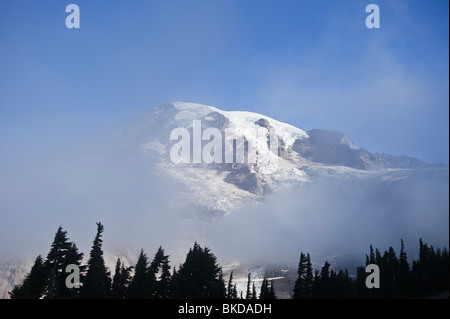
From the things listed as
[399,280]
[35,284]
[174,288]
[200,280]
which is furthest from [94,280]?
[399,280]

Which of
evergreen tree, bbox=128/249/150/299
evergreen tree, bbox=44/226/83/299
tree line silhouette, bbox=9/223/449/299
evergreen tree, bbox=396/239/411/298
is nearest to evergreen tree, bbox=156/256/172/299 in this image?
tree line silhouette, bbox=9/223/449/299

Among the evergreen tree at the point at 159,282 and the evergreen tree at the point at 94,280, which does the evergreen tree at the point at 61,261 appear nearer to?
the evergreen tree at the point at 94,280

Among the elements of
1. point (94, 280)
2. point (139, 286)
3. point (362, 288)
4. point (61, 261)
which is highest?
point (61, 261)

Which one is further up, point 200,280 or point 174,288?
point 200,280

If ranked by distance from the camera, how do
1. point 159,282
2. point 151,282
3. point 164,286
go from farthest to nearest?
point 164,286 → point 159,282 → point 151,282

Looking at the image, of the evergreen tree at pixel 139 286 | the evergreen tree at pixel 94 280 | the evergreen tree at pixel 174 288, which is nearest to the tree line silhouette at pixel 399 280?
the evergreen tree at pixel 174 288

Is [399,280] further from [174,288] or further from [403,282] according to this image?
[174,288]

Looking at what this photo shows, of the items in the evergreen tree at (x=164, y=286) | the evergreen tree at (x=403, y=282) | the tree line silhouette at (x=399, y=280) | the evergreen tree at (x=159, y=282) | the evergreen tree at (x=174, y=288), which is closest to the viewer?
the evergreen tree at (x=174, y=288)

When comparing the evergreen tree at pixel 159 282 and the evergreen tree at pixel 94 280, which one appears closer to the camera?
the evergreen tree at pixel 94 280

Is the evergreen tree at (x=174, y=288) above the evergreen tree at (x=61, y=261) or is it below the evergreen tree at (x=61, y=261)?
below

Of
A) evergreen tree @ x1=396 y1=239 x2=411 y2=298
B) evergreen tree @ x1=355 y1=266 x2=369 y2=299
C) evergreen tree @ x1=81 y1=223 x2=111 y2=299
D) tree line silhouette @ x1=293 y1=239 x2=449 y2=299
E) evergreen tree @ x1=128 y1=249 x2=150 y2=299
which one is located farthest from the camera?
evergreen tree @ x1=396 y1=239 x2=411 y2=298

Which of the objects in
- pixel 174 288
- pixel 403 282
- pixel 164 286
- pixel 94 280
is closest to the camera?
pixel 94 280

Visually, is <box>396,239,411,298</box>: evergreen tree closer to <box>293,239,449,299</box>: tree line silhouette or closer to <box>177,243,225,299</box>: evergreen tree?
<box>293,239,449,299</box>: tree line silhouette
